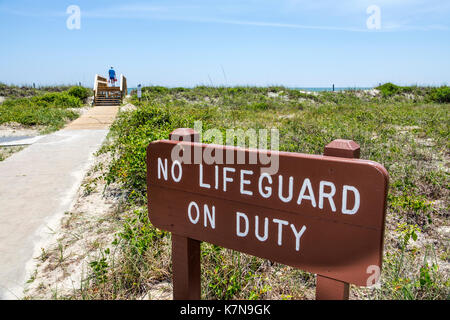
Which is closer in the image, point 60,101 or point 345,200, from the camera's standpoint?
point 345,200

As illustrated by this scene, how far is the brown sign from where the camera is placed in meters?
1.21

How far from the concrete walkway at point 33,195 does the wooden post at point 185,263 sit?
1.66 metres

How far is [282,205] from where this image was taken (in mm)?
1379

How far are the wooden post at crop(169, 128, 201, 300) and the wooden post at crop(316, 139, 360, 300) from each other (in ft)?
2.23

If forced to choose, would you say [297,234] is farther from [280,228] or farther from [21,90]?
[21,90]

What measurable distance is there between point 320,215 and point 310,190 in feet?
0.34

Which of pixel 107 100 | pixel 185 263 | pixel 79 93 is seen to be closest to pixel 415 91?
pixel 107 100

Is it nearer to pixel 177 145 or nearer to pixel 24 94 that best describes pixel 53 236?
pixel 177 145

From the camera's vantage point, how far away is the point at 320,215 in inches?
50.9

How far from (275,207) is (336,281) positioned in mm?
375

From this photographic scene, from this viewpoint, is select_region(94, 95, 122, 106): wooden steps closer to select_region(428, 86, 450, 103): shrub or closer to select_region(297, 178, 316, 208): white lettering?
select_region(428, 86, 450, 103): shrub

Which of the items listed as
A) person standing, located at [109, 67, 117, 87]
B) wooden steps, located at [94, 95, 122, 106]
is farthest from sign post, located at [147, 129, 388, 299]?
person standing, located at [109, 67, 117, 87]

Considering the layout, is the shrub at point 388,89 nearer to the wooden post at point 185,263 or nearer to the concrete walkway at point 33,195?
the concrete walkway at point 33,195

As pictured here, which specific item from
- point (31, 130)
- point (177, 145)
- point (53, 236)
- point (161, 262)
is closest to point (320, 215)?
point (177, 145)
